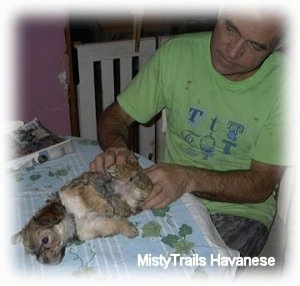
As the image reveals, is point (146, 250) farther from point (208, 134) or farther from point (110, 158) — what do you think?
point (208, 134)

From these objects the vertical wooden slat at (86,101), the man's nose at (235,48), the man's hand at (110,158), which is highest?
the man's nose at (235,48)

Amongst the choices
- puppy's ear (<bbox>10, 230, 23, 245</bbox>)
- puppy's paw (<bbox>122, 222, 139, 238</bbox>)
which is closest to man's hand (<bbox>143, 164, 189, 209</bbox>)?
puppy's paw (<bbox>122, 222, 139, 238</bbox>)

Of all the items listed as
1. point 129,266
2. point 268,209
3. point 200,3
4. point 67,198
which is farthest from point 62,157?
point 200,3

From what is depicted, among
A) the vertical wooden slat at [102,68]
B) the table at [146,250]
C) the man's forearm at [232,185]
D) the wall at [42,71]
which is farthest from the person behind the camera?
the vertical wooden slat at [102,68]

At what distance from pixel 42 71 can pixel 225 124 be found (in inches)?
38.2

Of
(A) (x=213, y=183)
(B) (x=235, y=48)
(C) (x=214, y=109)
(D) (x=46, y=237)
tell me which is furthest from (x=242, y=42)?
(D) (x=46, y=237)

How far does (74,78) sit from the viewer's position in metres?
1.95

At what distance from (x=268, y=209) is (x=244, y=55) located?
0.51 metres

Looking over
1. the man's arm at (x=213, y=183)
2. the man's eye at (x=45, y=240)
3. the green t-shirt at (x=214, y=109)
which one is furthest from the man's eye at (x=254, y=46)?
the man's eye at (x=45, y=240)

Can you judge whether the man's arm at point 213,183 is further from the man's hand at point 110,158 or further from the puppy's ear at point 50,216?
the puppy's ear at point 50,216

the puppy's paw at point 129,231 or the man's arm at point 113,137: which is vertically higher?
the man's arm at point 113,137

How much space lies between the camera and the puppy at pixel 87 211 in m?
0.90

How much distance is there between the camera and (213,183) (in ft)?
3.94

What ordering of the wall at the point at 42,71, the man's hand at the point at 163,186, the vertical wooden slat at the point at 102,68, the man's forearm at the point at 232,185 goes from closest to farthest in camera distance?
the man's hand at the point at 163,186 < the man's forearm at the point at 232,185 < the wall at the point at 42,71 < the vertical wooden slat at the point at 102,68
